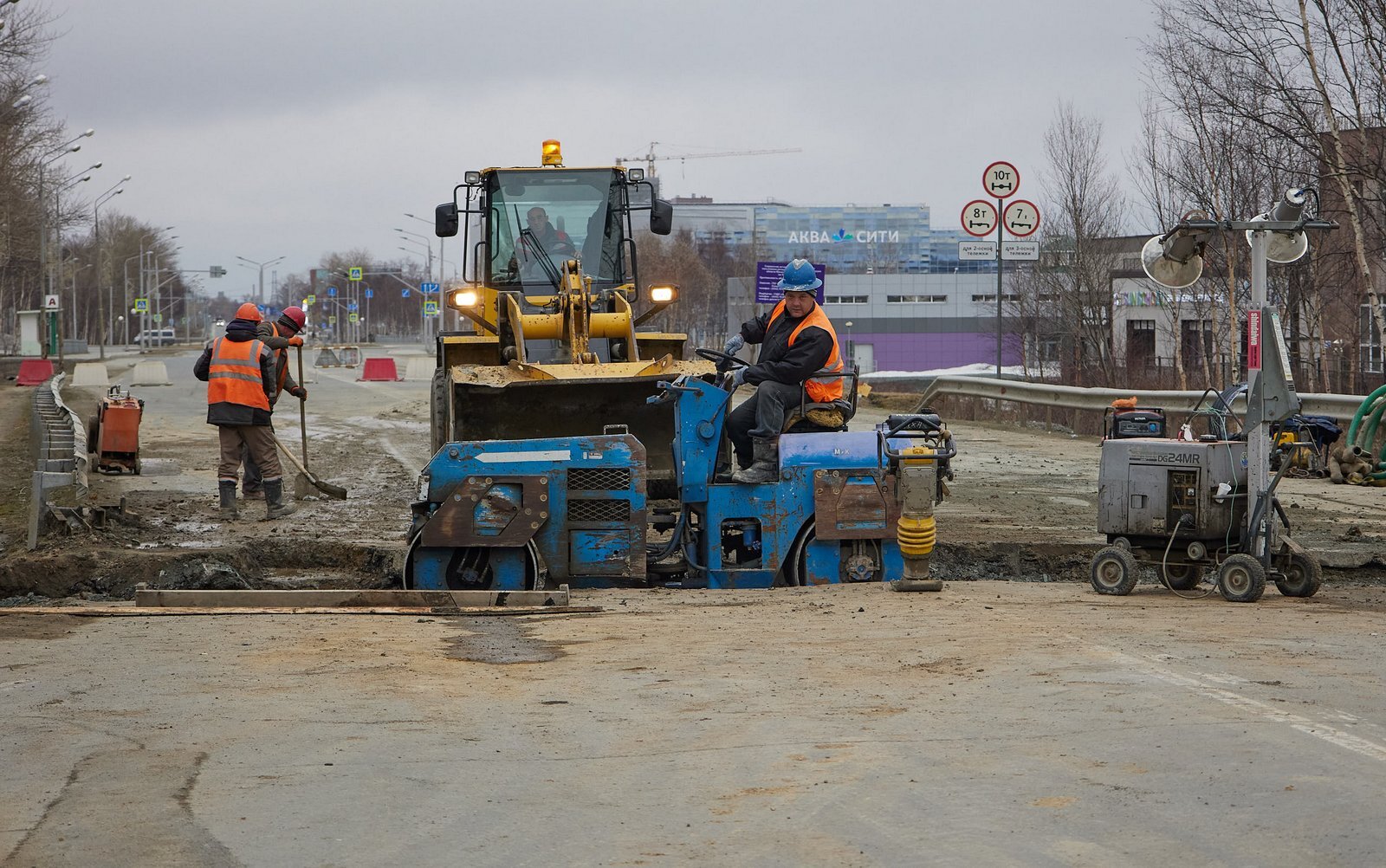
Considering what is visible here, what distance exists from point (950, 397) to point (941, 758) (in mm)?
23479

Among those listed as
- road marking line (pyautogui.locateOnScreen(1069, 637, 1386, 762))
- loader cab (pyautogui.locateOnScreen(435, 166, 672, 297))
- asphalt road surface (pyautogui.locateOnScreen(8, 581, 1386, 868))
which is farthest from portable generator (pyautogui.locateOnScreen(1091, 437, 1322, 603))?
loader cab (pyautogui.locateOnScreen(435, 166, 672, 297))

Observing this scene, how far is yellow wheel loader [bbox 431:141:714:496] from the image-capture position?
411 inches

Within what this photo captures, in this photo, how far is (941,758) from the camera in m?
4.82

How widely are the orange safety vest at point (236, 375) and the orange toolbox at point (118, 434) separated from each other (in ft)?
7.84

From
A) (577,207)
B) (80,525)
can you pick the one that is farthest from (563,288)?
(80,525)

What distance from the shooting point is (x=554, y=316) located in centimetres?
1182

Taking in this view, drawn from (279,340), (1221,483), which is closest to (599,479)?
(1221,483)

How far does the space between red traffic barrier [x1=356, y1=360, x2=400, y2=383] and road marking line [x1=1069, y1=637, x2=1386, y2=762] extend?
131 ft

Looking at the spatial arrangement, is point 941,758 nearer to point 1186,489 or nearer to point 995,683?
point 995,683

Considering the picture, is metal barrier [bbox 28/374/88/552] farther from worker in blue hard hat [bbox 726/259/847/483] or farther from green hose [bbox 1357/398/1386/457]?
green hose [bbox 1357/398/1386/457]

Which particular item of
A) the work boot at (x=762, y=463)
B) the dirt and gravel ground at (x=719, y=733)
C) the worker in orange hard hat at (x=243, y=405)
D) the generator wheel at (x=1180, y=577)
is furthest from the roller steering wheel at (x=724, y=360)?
the worker in orange hard hat at (x=243, y=405)

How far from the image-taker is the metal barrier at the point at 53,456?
11.0 m

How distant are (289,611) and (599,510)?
2.09m

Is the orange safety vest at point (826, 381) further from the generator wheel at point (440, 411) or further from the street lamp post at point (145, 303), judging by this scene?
the street lamp post at point (145, 303)
